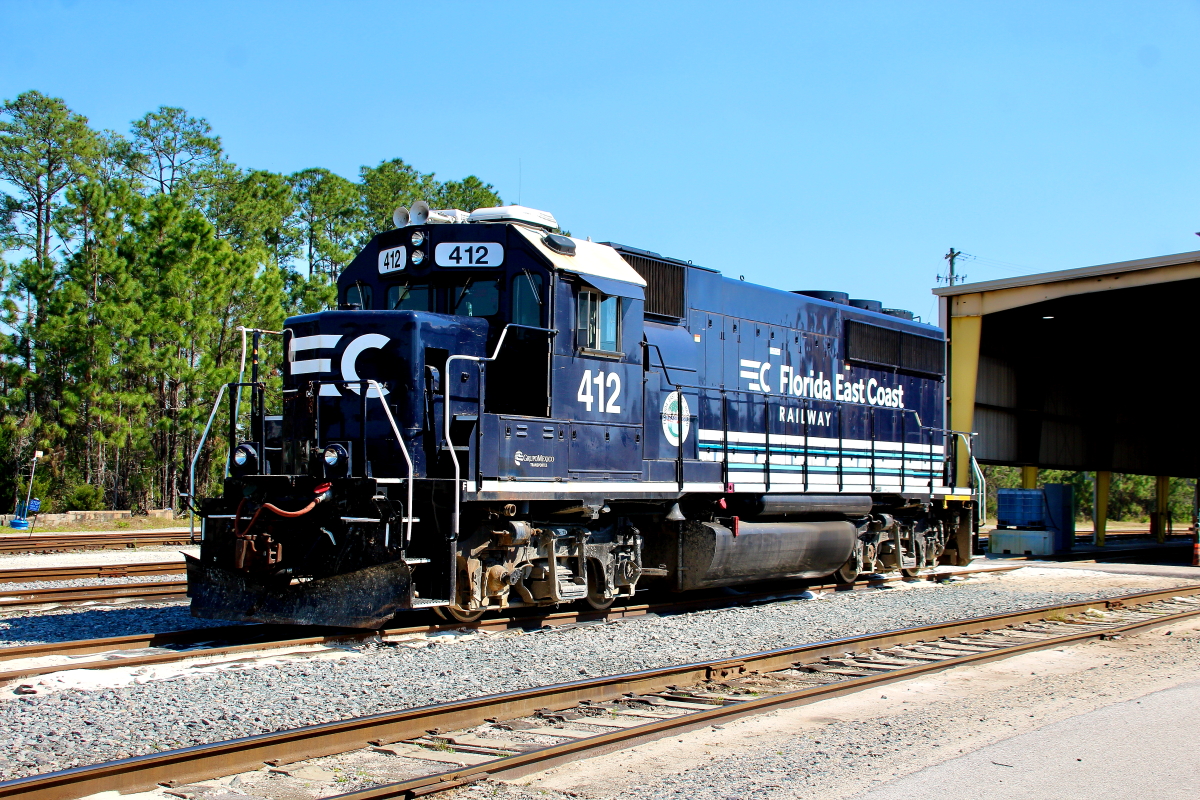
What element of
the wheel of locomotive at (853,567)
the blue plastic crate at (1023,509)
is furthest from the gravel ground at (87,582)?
the blue plastic crate at (1023,509)

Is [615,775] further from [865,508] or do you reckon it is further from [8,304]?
[8,304]

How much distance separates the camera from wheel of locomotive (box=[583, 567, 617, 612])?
32.9 ft

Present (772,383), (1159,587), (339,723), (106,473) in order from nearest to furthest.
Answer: (339,723) < (772,383) < (1159,587) < (106,473)

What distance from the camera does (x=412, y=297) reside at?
934 centimetres

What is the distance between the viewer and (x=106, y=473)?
34031 millimetres

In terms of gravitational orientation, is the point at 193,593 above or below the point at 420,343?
below

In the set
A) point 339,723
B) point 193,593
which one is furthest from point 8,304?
point 339,723

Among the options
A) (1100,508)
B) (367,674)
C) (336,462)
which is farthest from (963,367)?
(367,674)

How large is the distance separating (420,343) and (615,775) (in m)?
4.57

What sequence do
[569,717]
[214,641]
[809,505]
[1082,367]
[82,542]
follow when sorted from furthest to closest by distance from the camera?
[1082,367], [82,542], [809,505], [214,641], [569,717]

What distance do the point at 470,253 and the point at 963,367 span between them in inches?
683

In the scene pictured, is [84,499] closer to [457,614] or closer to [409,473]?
[457,614]

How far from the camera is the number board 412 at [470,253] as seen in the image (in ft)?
29.9

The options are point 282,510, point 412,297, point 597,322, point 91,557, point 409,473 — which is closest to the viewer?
point 409,473
